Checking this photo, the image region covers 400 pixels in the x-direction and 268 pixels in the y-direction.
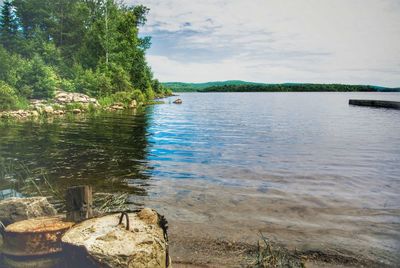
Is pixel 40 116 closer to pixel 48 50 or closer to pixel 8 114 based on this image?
pixel 8 114

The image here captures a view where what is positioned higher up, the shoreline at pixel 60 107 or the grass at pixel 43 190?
the shoreline at pixel 60 107

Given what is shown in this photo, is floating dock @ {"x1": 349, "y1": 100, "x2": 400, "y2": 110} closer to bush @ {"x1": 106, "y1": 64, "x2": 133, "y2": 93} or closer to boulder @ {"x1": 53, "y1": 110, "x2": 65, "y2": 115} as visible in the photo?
bush @ {"x1": 106, "y1": 64, "x2": 133, "y2": 93}

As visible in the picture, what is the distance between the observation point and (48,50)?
48.0m

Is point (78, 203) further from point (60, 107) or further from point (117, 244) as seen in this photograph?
point (60, 107)

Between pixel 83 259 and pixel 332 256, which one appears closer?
pixel 83 259

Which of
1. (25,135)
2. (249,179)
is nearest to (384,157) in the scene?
(249,179)

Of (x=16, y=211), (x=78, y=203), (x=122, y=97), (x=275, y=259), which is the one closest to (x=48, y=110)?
(x=122, y=97)

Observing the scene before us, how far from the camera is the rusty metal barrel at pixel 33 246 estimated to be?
4301mm

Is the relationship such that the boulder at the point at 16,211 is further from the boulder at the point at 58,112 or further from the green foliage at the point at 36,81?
the green foliage at the point at 36,81

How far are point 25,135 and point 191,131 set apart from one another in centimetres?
1058

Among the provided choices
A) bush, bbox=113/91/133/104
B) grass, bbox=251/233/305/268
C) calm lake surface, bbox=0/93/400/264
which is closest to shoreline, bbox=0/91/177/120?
bush, bbox=113/91/133/104

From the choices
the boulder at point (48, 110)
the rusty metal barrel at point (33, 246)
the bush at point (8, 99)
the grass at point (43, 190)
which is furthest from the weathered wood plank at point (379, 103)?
the rusty metal barrel at point (33, 246)

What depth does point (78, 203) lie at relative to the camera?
4766 mm

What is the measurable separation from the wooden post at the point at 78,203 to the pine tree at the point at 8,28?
6151cm
